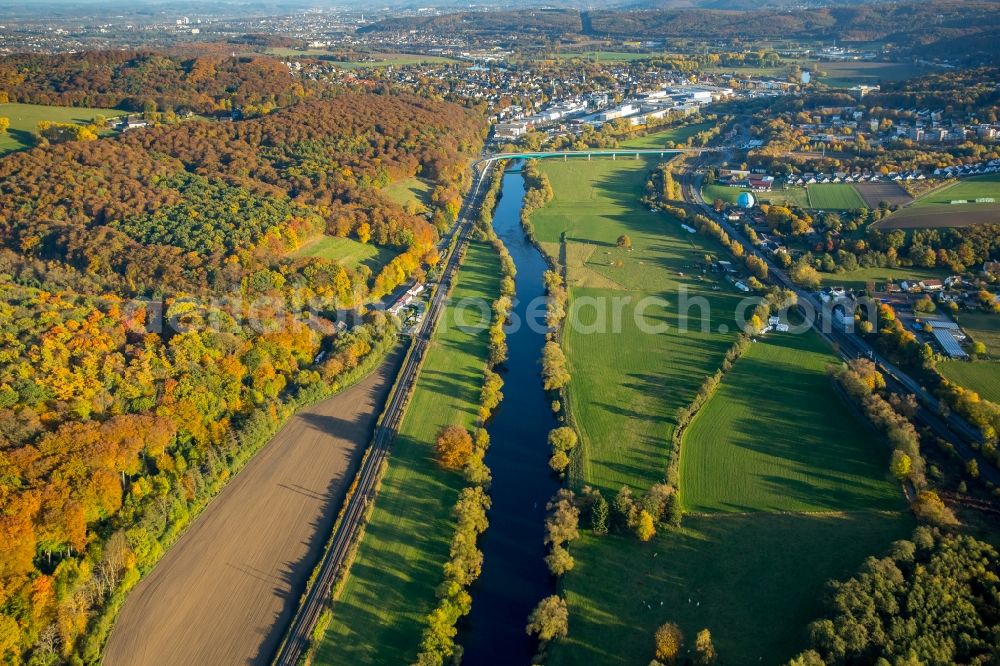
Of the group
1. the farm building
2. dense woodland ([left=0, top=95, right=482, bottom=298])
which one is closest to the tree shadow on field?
dense woodland ([left=0, top=95, right=482, bottom=298])

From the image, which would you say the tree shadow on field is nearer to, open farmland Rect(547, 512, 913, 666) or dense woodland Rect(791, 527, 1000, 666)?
open farmland Rect(547, 512, 913, 666)

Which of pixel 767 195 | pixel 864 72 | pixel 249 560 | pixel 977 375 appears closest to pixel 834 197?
pixel 767 195

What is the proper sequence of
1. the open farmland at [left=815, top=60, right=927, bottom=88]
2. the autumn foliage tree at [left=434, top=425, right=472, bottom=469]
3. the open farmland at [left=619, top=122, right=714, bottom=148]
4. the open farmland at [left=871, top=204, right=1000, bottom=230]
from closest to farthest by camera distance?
the autumn foliage tree at [left=434, top=425, right=472, bottom=469], the open farmland at [left=871, top=204, right=1000, bottom=230], the open farmland at [left=619, top=122, right=714, bottom=148], the open farmland at [left=815, top=60, right=927, bottom=88]

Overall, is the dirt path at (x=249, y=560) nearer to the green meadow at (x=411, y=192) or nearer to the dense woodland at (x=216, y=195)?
the dense woodland at (x=216, y=195)

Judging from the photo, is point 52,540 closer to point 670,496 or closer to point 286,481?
point 286,481

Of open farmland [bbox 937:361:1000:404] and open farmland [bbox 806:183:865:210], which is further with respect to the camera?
open farmland [bbox 806:183:865:210]

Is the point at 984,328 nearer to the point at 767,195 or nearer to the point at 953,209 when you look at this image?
the point at 953,209
